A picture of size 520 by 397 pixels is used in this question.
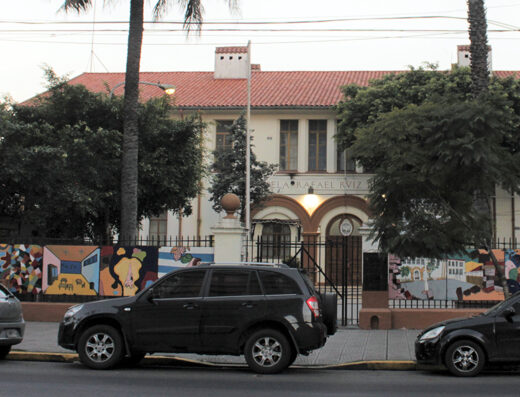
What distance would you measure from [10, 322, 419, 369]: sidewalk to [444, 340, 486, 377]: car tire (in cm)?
112

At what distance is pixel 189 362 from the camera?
11.6 m

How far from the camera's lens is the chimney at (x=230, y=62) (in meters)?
38.1

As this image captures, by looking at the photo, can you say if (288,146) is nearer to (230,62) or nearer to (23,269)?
(230,62)

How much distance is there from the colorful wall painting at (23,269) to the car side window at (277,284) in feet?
28.7

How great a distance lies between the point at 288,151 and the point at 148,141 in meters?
11.6

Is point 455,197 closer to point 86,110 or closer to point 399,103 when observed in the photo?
point 86,110

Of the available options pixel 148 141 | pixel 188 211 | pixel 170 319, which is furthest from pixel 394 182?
pixel 188 211

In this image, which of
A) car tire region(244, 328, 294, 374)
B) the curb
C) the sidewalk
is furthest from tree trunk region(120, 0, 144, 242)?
car tire region(244, 328, 294, 374)

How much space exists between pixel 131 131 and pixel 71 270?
4030 mm

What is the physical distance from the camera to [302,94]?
34.3m

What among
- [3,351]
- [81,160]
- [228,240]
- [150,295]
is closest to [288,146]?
[81,160]

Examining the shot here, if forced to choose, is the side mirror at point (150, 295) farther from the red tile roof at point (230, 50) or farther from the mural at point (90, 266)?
the red tile roof at point (230, 50)

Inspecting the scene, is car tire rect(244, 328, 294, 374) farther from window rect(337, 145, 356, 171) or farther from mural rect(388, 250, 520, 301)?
window rect(337, 145, 356, 171)

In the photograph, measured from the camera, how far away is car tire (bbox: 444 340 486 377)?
1008 cm
